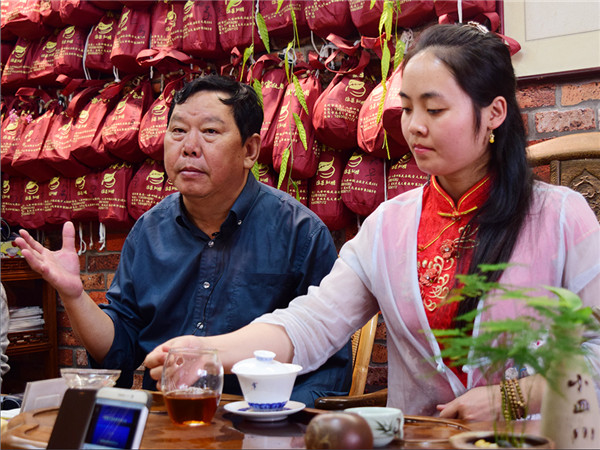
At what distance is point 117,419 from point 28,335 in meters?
2.59

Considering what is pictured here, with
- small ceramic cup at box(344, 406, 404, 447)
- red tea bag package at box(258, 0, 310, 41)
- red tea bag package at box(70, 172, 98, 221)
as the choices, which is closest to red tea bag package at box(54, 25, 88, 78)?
red tea bag package at box(70, 172, 98, 221)

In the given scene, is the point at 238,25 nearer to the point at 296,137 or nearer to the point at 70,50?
the point at 296,137

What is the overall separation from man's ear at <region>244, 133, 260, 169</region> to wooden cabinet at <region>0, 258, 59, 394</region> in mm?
1745

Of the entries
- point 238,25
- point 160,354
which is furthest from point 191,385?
point 238,25

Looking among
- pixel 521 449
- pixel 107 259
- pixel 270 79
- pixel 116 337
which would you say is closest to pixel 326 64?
pixel 270 79

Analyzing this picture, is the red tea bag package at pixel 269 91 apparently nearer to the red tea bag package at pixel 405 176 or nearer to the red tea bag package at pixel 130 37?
Result: the red tea bag package at pixel 405 176

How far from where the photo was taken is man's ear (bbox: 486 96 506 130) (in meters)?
1.30

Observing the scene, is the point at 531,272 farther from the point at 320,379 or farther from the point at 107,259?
the point at 107,259

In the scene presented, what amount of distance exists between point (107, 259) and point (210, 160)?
60.0 inches

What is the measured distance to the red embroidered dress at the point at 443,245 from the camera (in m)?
1.30

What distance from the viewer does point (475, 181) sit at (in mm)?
1357

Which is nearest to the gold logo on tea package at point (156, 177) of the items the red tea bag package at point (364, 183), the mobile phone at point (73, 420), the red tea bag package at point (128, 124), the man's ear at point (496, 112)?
the red tea bag package at point (128, 124)

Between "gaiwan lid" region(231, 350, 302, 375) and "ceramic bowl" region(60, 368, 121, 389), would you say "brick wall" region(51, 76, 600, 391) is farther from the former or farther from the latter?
"ceramic bowl" region(60, 368, 121, 389)

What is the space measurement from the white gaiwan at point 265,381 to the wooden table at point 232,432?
0.10 ft
